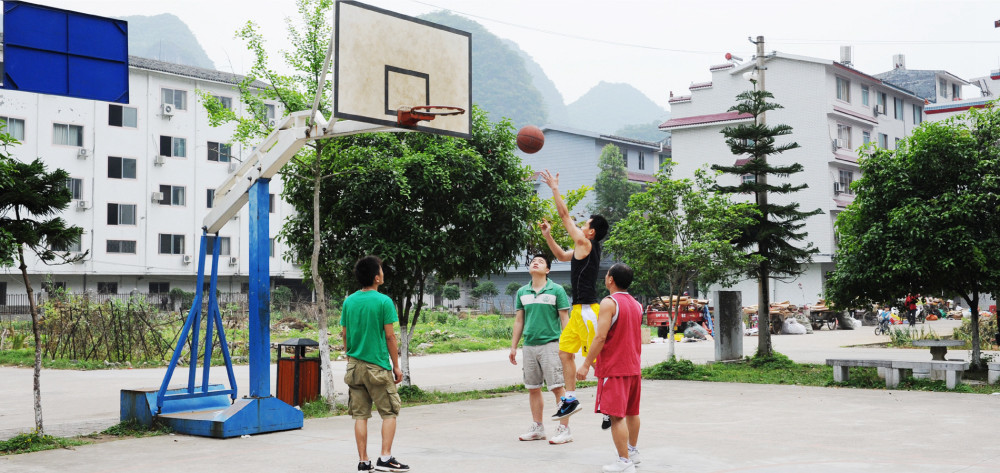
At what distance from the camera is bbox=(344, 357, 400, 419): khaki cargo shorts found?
22.2 ft

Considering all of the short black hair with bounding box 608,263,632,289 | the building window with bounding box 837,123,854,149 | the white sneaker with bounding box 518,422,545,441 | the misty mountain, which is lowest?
the white sneaker with bounding box 518,422,545,441

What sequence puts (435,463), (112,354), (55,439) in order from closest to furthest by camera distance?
(435,463) < (55,439) < (112,354)

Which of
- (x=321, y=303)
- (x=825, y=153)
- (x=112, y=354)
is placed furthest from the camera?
(x=825, y=153)

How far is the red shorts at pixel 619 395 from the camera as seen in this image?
6.48 meters

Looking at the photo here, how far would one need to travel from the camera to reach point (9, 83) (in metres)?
9.02

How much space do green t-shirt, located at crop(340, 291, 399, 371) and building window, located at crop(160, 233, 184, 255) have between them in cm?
3889

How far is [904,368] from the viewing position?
1334 cm

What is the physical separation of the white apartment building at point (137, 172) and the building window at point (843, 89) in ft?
94.6

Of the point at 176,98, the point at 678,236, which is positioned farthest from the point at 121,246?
the point at 678,236

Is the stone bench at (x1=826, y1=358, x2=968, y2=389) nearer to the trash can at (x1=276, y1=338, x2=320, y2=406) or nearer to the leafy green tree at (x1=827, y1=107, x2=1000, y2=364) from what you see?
the leafy green tree at (x1=827, y1=107, x2=1000, y2=364)

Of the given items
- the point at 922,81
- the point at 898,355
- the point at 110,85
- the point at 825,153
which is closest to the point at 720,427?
the point at 110,85

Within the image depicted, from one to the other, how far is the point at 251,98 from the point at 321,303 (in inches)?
117

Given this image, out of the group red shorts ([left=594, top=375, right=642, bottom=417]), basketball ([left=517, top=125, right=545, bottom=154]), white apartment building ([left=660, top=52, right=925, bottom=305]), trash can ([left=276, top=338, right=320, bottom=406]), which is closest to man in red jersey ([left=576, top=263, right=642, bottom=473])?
red shorts ([left=594, top=375, right=642, bottom=417])

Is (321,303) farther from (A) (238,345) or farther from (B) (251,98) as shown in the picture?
(A) (238,345)
